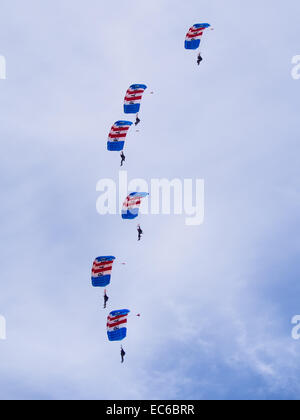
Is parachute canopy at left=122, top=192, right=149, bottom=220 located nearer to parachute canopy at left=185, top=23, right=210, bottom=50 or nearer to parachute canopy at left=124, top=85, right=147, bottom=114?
parachute canopy at left=124, top=85, right=147, bottom=114

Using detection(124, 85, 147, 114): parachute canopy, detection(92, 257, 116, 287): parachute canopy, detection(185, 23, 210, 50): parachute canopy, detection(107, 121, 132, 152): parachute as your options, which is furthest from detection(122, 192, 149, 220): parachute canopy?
detection(185, 23, 210, 50): parachute canopy

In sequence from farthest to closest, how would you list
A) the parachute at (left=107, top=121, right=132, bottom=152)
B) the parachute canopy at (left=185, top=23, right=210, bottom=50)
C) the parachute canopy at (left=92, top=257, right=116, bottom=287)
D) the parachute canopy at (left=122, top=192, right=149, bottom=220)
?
the parachute canopy at (left=185, top=23, right=210, bottom=50)
the parachute at (left=107, top=121, right=132, bottom=152)
the parachute canopy at (left=92, top=257, right=116, bottom=287)
the parachute canopy at (left=122, top=192, right=149, bottom=220)

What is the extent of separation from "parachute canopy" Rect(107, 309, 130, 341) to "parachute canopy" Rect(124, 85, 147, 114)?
80.2ft

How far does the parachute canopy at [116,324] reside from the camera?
116375mm

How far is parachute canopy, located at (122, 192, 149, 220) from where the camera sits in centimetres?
11544

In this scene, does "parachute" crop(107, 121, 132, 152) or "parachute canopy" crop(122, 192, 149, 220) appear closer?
"parachute canopy" crop(122, 192, 149, 220)

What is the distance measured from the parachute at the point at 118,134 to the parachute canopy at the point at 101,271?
14103mm

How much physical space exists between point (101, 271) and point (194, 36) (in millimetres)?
31776

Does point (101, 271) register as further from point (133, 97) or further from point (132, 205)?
point (133, 97)

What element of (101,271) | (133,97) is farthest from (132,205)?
(133,97)

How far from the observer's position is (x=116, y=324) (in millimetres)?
117000

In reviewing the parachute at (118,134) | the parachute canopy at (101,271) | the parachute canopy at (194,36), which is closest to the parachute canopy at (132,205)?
the parachute canopy at (101,271)
